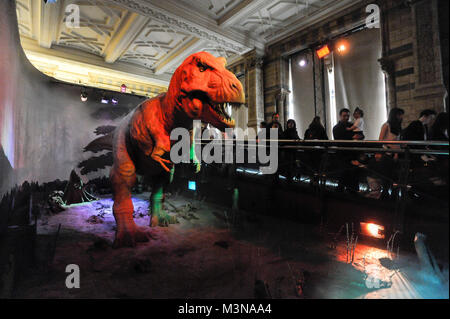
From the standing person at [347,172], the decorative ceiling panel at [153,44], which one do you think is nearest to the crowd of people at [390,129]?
the standing person at [347,172]

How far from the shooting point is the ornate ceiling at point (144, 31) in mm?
5543

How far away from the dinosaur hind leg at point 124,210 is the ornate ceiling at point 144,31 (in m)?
4.87

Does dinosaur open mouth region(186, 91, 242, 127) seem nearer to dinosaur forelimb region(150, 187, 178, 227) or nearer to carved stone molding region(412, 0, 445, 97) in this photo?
dinosaur forelimb region(150, 187, 178, 227)

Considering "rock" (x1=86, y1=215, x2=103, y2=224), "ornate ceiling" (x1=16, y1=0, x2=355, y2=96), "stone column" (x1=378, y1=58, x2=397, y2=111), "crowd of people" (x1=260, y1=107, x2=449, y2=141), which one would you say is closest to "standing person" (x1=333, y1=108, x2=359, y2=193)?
"crowd of people" (x1=260, y1=107, x2=449, y2=141)

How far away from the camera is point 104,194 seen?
4.07 m

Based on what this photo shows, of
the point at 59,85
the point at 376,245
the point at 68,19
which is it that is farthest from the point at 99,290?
the point at 68,19

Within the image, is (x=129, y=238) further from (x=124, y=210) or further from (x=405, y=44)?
(x=405, y=44)

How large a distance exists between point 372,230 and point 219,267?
133 cm

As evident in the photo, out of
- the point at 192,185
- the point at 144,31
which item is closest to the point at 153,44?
the point at 144,31

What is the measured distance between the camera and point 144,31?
669 centimetres

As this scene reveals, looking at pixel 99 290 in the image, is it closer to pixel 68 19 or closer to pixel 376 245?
pixel 376 245

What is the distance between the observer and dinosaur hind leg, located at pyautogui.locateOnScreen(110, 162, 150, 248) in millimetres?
1709

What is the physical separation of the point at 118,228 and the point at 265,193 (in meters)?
1.68
